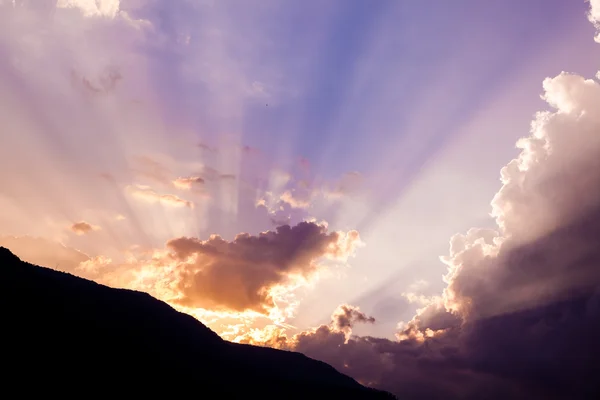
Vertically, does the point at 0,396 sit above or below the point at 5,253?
below

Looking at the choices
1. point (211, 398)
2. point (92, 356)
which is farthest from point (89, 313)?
point (211, 398)

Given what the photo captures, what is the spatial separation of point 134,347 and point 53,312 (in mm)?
43953

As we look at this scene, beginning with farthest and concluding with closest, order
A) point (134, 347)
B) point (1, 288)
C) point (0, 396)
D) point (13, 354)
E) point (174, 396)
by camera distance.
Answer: point (134, 347) < point (174, 396) < point (1, 288) < point (13, 354) < point (0, 396)

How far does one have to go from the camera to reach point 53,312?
162625 mm

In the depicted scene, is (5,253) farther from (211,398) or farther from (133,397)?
(211,398)

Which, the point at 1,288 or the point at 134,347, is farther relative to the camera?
the point at 134,347

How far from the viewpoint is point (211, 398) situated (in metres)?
196

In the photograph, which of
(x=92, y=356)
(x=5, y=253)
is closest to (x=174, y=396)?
(x=92, y=356)

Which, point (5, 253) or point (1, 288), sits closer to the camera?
point (1, 288)

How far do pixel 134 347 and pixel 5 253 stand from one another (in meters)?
71.4

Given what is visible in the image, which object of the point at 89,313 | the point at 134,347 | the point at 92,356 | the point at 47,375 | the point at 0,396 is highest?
the point at 89,313

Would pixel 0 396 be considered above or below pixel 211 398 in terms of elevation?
below

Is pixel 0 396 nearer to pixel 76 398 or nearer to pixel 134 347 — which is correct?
pixel 76 398

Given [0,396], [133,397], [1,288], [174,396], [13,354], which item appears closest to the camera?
[0,396]
